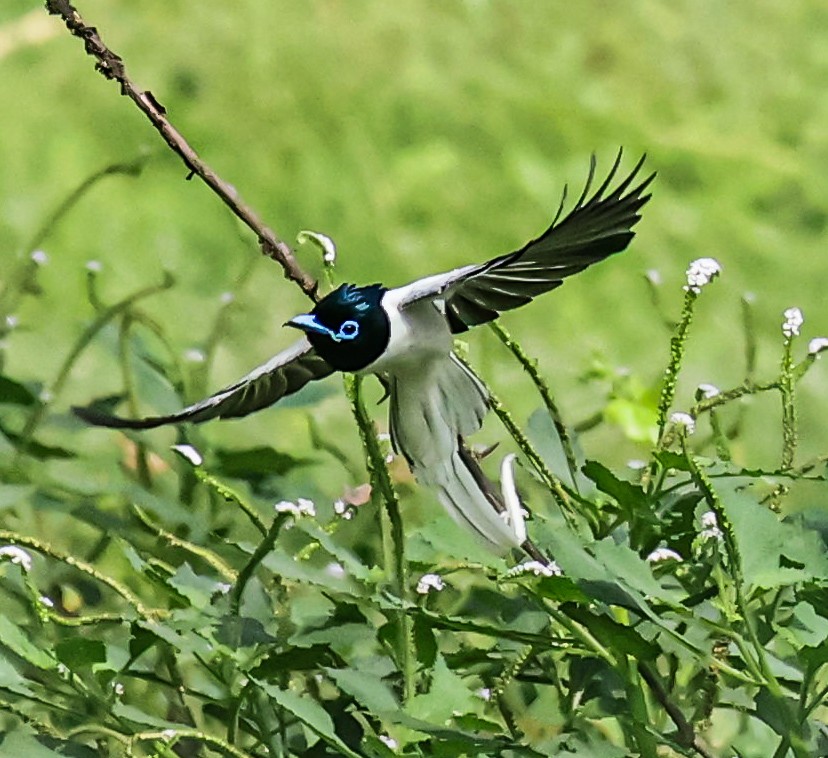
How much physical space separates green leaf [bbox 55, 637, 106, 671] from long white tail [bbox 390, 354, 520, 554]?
133 mm

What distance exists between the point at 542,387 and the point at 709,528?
79 millimetres

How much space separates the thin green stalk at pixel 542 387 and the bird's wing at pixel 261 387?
2.6 inches

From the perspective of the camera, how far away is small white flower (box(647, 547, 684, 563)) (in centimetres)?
57

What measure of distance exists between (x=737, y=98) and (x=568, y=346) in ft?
1.78

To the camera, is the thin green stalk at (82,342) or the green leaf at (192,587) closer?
the green leaf at (192,587)

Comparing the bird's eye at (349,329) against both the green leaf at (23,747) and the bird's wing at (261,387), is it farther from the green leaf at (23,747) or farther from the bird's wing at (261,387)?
the green leaf at (23,747)

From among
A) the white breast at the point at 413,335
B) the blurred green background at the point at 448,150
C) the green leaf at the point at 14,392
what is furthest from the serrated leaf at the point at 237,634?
the blurred green background at the point at 448,150

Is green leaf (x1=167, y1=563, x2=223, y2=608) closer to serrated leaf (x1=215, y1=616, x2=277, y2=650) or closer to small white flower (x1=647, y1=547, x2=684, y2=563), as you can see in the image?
serrated leaf (x1=215, y1=616, x2=277, y2=650)

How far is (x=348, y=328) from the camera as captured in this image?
492 mm

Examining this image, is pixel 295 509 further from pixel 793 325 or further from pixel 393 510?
pixel 793 325

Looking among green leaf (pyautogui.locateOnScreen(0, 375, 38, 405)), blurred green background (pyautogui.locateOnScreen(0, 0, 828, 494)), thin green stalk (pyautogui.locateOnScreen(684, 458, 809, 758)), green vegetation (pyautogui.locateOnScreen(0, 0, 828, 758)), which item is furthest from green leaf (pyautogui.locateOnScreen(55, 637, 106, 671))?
blurred green background (pyautogui.locateOnScreen(0, 0, 828, 494))

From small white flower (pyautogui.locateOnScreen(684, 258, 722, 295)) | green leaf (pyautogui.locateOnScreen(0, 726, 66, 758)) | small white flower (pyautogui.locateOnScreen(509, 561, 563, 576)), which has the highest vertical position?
small white flower (pyautogui.locateOnScreen(684, 258, 722, 295))

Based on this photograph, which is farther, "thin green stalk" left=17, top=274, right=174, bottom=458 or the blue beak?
"thin green stalk" left=17, top=274, right=174, bottom=458

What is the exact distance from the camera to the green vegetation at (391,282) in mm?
560
